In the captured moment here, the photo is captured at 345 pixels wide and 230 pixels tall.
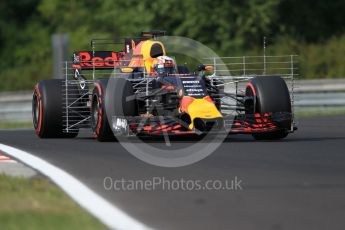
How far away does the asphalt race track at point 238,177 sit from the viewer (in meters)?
7.39

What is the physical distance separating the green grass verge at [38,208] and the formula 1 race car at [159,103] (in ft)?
15.4

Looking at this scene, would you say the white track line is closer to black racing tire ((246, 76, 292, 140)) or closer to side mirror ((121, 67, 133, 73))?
black racing tire ((246, 76, 292, 140))

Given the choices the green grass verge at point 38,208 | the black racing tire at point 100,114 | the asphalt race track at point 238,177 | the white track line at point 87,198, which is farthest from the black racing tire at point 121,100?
the green grass verge at point 38,208

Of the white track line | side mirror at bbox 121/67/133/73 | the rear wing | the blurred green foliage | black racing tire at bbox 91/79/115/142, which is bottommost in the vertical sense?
the white track line

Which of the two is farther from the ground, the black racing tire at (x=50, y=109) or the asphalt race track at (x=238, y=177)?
the black racing tire at (x=50, y=109)

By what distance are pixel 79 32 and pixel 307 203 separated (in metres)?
35.8

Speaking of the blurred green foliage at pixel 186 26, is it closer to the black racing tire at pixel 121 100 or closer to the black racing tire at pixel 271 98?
the black racing tire at pixel 271 98

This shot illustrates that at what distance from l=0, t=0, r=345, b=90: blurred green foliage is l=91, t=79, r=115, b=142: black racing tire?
1742 centimetres

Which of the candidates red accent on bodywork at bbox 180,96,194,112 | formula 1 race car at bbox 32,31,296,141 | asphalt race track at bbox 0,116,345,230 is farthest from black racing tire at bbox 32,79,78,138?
red accent on bodywork at bbox 180,96,194,112

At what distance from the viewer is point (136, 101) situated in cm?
1475

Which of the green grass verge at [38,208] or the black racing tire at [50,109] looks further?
the black racing tire at [50,109]

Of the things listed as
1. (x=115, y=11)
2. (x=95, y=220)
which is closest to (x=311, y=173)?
(x=95, y=220)

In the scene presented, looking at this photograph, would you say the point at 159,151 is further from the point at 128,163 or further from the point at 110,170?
the point at 110,170

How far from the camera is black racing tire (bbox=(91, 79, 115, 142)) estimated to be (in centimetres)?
1448
